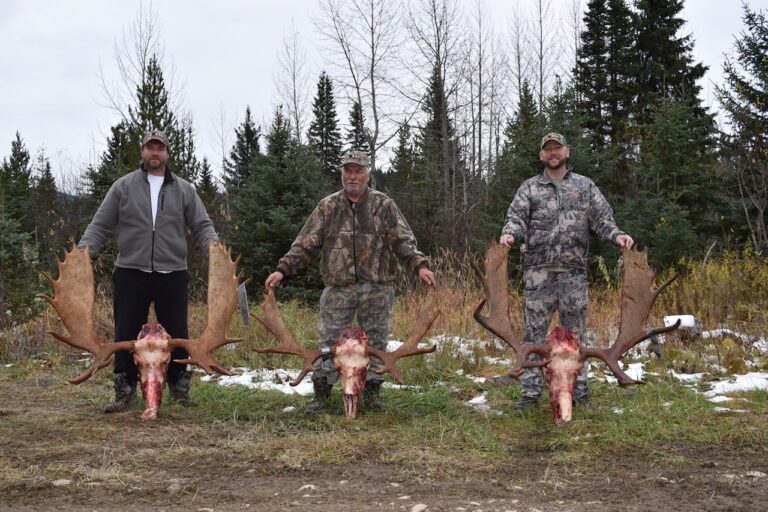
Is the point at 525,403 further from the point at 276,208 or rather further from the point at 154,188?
the point at 276,208

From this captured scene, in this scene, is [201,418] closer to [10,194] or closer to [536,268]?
[536,268]

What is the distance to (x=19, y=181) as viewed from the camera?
3544cm

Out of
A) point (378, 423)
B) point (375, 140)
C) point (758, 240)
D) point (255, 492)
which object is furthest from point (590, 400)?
point (375, 140)

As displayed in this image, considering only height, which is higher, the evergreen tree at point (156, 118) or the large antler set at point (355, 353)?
the evergreen tree at point (156, 118)

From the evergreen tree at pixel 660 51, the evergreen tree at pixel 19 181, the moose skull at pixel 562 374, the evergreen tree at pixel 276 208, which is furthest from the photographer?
the evergreen tree at pixel 19 181

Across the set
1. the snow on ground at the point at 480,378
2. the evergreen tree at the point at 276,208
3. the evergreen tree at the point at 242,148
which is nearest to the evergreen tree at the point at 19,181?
the evergreen tree at the point at 242,148

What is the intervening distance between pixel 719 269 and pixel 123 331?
9.06 meters

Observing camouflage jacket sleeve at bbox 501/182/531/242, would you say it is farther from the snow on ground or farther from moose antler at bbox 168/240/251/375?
moose antler at bbox 168/240/251/375

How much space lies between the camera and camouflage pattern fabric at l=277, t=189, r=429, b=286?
5.34m

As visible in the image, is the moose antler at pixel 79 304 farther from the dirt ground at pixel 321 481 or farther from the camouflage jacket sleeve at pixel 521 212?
the camouflage jacket sleeve at pixel 521 212

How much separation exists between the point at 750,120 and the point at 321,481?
15009 millimetres

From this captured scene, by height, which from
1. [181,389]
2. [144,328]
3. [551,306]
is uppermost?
[551,306]

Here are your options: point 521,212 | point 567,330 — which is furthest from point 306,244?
point 567,330

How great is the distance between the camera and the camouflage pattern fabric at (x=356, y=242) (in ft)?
17.5
